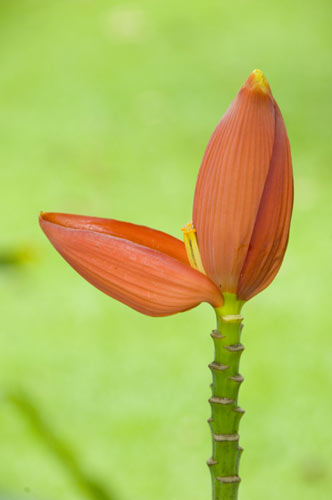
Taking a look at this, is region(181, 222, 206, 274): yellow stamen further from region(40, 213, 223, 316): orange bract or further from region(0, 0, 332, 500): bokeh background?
region(0, 0, 332, 500): bokeh background

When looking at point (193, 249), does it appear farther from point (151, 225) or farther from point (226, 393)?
point (151, 225)

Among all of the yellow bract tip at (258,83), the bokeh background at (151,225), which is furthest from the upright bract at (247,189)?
the bokeh background at (151,225)

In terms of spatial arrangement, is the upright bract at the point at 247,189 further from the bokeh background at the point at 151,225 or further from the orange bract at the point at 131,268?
the bokeh background at the point at 151,225

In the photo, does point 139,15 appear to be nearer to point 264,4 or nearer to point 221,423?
point 264,4

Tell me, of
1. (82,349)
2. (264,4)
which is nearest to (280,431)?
(82,349)

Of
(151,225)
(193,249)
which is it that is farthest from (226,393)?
(151,225)

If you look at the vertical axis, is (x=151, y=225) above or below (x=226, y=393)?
above

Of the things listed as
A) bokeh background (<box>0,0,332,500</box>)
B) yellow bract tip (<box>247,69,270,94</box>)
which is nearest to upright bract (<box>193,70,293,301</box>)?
yellow bract tip (<box>247,69,270,94</box>)
